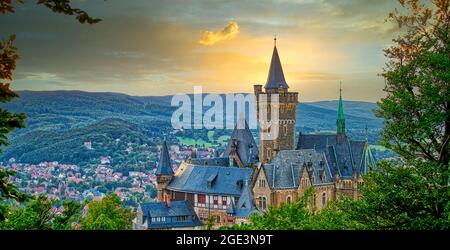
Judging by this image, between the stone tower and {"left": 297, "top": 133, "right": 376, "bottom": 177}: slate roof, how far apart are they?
3180 millimetres

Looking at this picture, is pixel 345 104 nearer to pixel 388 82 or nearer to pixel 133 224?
pixel 133 224

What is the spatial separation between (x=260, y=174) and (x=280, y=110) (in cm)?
1148

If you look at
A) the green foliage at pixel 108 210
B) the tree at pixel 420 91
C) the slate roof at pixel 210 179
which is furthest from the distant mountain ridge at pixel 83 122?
the tree at pixel 420 91

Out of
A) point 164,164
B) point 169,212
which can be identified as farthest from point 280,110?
point 169,212

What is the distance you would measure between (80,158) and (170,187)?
66.3ft

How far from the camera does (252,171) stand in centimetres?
5878

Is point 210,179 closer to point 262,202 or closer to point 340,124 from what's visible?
point 262,202

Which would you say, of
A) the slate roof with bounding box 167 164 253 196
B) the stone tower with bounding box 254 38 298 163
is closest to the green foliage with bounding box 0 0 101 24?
the slate roof with bounding box 167 164 253 196

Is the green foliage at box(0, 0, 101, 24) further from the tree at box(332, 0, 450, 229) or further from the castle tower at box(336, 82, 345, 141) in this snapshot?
A: the castle tower at box(336, 82, 345, 141)

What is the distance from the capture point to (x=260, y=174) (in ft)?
180

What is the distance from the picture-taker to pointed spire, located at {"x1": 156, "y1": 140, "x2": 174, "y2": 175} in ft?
202

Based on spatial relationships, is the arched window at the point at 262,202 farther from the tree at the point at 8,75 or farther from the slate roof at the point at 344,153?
the tree at the point at 8,75

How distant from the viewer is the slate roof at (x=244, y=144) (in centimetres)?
6512

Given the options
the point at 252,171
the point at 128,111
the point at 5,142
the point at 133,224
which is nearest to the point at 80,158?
the point at 128,111
